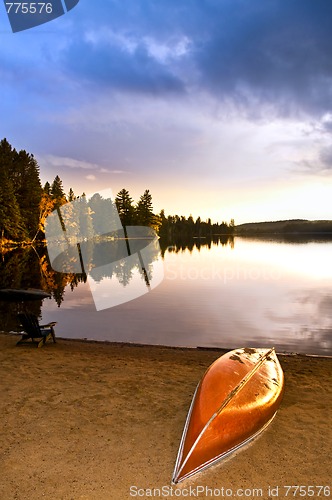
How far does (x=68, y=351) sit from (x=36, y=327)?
4.67 ft

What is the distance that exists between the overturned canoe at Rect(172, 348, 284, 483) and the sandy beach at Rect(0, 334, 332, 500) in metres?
0.21

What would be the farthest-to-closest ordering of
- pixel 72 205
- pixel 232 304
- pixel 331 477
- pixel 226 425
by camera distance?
pixel 72 205
pixel 232 304
pixel 226 425
pixel 331 477

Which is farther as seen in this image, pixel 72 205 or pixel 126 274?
pixel 72 205

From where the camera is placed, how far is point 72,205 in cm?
10800

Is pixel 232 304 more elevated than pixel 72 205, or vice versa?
pixel 72 205

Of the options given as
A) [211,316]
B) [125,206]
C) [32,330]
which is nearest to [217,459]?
[32,330]

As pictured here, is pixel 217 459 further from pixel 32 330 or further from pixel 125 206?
pixel 125 206

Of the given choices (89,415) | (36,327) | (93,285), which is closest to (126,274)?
(93,285)

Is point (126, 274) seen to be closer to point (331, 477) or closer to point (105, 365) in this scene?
point (105, 365)

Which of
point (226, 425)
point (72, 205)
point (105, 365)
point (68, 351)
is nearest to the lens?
point (226, 425)

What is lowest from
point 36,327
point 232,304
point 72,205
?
point 232,304

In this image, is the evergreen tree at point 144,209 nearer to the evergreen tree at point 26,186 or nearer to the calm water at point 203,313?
the evergreen tree at point 26,186

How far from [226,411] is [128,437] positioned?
1.84 m

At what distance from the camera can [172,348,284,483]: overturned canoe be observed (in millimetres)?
5480
